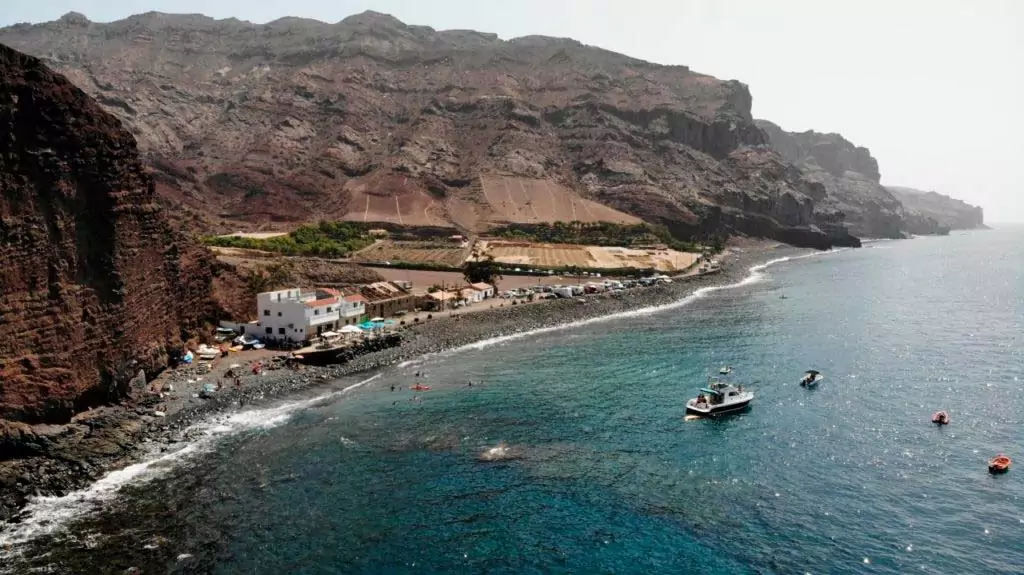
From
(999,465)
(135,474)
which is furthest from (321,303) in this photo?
(999,465)

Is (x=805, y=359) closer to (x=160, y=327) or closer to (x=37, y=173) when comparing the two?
(x=160, y=327)

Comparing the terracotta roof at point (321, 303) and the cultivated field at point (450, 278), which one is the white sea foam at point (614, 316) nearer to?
the terracotta roof at point (321, 303)

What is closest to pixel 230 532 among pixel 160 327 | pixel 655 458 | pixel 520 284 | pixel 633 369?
pixel 655 458

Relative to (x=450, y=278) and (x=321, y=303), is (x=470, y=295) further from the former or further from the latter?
(x=321, y=303)

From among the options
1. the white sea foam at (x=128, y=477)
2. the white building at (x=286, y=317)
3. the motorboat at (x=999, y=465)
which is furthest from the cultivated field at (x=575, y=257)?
the motorboat at (x=999, y=465)

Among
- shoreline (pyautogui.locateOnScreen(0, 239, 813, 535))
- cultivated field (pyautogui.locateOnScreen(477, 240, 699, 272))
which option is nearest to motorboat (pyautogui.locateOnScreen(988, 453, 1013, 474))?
shoreline (pyautogui.locateOnScreen(0, 239, 813, 535))

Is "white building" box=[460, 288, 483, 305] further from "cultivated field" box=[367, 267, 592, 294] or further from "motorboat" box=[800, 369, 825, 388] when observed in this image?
"motorboat" box=[800, 369, 825, 388]
